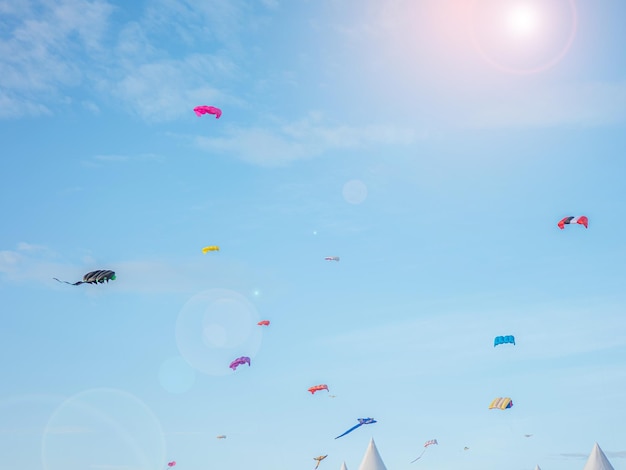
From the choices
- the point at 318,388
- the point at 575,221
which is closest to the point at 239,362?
the point at 318,388

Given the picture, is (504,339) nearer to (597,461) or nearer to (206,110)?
(597,461)

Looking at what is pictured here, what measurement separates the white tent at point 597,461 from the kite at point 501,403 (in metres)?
13.4

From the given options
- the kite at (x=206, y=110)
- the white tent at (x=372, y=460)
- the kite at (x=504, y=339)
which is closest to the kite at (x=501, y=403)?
the kite at (x=504, y=339)

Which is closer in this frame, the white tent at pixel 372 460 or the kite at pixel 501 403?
the kite at pixel 501 403

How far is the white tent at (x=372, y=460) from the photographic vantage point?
2911 inches

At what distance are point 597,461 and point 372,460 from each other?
25055mm

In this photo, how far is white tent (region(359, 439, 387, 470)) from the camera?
73.9 meters

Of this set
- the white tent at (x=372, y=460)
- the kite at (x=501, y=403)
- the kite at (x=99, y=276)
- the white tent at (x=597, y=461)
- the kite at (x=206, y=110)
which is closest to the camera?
the kite at (x=99, y=276)

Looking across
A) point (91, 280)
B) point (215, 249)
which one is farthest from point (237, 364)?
point (91, 280)

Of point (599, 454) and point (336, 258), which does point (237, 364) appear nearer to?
point (336, 258)

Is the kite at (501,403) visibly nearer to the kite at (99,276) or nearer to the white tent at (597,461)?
the white tent at (597,461)

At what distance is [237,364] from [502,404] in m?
28.4

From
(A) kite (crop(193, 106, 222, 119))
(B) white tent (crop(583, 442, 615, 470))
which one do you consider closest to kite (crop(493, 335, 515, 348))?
(B) white tent (crop(583, 442, 615, 470))

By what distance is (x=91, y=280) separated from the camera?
4525cm
